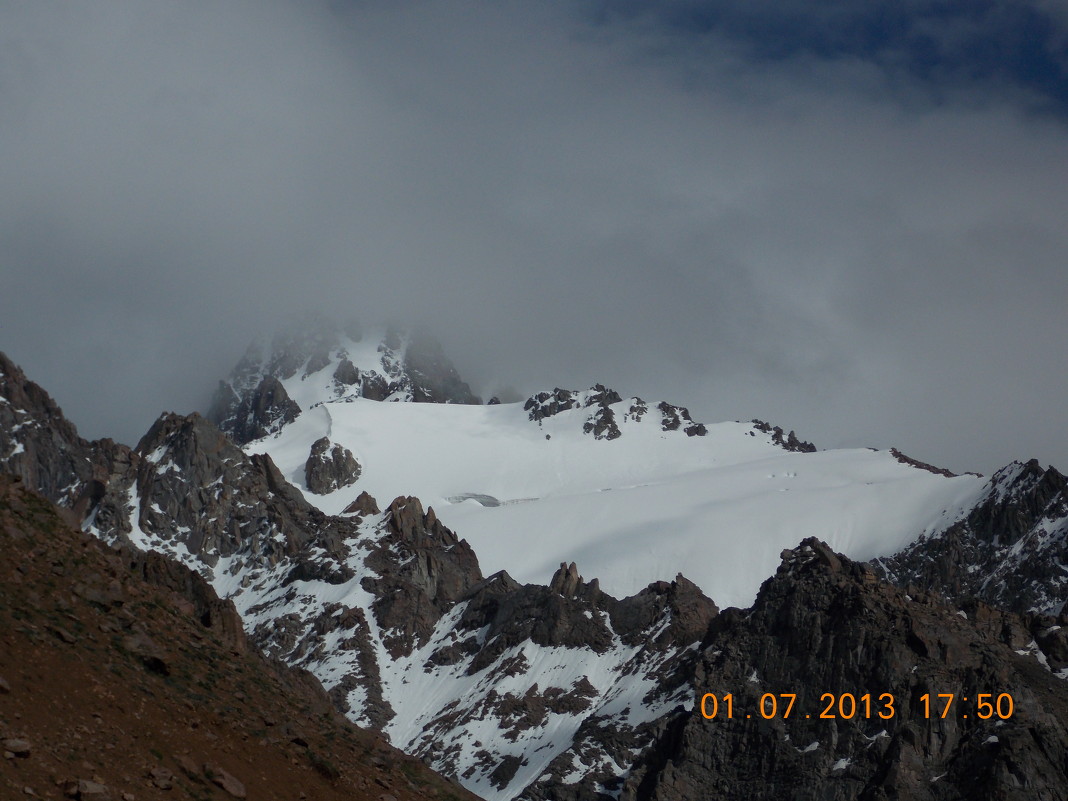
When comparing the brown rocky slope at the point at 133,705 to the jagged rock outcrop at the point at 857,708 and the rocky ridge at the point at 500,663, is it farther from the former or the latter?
the rocky ridge at the point at 500,663

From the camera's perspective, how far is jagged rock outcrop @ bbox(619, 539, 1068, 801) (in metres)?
114

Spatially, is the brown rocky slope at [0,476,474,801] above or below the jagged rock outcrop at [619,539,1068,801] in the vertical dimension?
below

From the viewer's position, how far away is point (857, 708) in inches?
4938

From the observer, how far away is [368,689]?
176 meters

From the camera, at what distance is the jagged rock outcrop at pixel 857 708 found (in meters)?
114

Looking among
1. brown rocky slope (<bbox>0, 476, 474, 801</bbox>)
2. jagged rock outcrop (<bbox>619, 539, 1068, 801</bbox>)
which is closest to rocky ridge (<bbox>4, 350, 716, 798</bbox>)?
jagged rock outcrop (<bbox>619, 539, 1068, 801</bbox>)

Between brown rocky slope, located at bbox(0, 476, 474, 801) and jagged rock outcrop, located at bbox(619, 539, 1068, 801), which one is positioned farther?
jagged rock outcrop, located at bbox(619, 539, 1068, 801)
